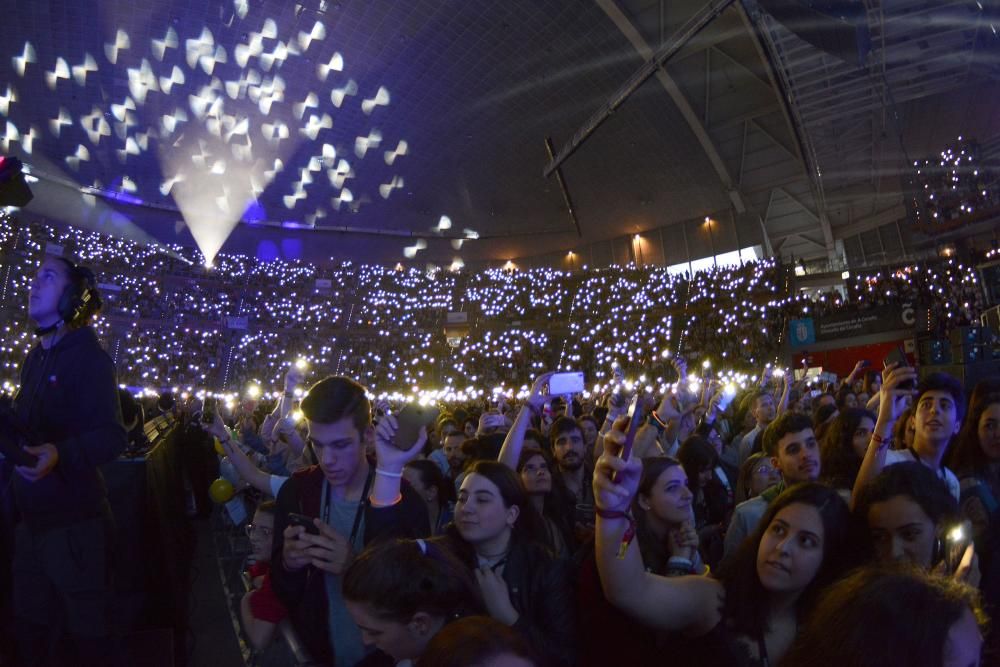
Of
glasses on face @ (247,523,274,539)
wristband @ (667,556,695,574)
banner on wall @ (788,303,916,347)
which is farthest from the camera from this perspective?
banner on wall @ (788,303,916,347)

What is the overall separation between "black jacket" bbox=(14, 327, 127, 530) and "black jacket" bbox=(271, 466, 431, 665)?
0.87m

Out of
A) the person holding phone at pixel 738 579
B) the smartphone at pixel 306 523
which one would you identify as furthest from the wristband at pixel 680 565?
the smartphone at pixel 306 523

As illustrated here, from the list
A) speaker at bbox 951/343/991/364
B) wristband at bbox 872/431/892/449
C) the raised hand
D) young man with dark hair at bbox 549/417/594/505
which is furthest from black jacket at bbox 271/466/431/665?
speaker at bbox 951/343/991/364

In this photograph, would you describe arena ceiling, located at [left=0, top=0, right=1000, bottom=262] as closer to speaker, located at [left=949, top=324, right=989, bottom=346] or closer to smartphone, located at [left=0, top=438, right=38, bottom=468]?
speaker, located at [left=949, top=324, right=989, bottom=346]

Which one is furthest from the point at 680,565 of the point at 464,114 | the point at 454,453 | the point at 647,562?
the point at 464,114

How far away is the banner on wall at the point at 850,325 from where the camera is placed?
54.8 feet

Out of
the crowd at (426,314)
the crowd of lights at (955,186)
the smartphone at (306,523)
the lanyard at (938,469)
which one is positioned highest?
the crowd of lights at (955,186)

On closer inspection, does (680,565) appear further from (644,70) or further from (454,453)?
(644,70)

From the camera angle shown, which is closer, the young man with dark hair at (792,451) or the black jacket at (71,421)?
the black jacket at (71,421)

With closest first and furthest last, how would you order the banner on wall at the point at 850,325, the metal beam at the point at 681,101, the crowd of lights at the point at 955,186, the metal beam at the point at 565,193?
the banner on wall at the point at 850,325 < the metal beam at the point at 681,101 < the crowd of lights at the point at 955,186 < the metal beam at the point at 565,193

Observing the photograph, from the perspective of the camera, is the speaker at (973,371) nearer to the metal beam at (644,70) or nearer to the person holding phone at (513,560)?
the person holding phone at (513,560)

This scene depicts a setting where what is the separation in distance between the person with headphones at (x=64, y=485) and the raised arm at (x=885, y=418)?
2965mm

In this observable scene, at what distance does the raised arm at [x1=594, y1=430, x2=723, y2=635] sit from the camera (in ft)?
4.98

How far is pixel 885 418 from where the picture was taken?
8.70ft
